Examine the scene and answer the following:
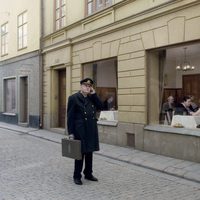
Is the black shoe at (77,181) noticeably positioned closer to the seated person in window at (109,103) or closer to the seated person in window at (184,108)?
the seated person in window at (184,108)

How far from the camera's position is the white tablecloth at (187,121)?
28.0ft

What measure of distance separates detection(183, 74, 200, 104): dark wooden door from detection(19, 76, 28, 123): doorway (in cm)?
895

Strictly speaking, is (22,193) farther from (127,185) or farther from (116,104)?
(116,104)

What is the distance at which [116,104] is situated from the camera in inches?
434

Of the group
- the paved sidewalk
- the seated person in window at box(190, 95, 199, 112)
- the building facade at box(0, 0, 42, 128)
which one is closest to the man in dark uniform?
the paved sidewalk

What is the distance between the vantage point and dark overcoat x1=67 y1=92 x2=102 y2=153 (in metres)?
6.23

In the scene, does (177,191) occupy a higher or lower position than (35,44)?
lower

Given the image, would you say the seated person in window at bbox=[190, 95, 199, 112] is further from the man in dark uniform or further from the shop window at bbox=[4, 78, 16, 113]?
the shop window at bbox=[4, 78, 16, 113]

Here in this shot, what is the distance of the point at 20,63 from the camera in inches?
705

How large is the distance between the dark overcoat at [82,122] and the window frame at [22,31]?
11.8 meters

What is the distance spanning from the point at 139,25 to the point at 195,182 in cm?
471

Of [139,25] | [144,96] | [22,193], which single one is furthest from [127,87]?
[22,193]

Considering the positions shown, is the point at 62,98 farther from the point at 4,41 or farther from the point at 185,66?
the point at 4,41

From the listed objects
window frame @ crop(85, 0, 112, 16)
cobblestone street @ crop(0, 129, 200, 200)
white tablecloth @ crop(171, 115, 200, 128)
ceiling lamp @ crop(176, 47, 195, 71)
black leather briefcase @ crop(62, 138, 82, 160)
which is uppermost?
window frame @ crop(85, 0, 112, 16)
